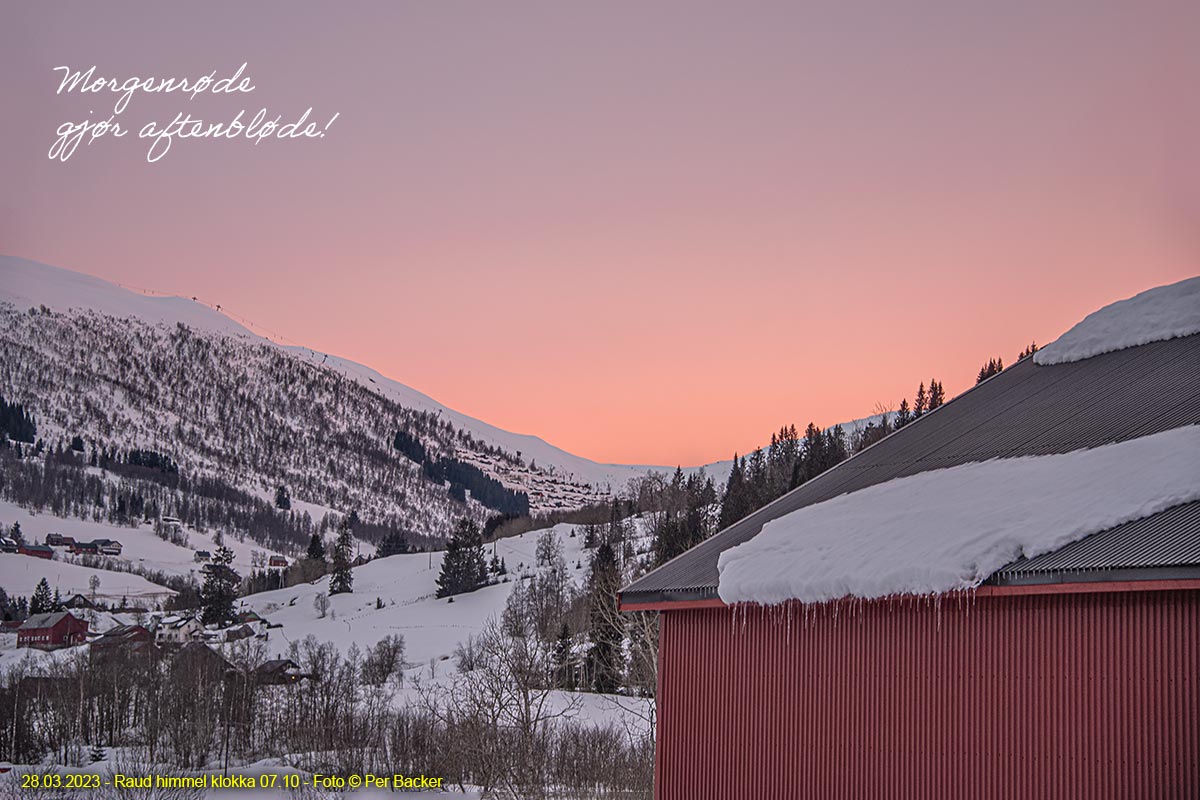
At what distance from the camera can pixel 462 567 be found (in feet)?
415

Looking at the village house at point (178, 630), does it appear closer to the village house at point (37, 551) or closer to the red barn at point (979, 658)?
the village house at point (37, 551)

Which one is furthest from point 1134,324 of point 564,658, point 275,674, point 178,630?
point 178,630

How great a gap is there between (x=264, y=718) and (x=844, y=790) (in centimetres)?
5276

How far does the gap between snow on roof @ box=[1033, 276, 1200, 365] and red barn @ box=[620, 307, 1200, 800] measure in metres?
0.30

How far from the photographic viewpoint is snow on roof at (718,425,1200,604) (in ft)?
31.0

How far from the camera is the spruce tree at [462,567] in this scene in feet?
413

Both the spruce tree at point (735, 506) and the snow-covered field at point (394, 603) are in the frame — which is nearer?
the spruce tree at point (735, 506)

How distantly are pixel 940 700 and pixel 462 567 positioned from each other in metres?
119

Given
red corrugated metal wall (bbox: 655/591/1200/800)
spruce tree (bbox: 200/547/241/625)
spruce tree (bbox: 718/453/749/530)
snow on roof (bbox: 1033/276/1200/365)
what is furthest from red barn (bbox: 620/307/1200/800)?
spruce tree (bbox: 200/547/241/625)

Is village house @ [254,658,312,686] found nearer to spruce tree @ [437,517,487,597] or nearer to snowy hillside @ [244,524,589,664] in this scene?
snowy hillside @ [244,524,589,664]

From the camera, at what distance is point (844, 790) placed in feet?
36.3

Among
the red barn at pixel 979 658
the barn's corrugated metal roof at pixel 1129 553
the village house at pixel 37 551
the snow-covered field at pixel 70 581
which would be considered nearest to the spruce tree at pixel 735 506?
the red barn at pixel 979 658

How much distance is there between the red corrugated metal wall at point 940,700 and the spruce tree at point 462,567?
115 m

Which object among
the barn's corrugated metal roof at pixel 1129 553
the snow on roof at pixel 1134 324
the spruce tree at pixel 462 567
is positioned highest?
the snow on roof at pixel 1134 324
